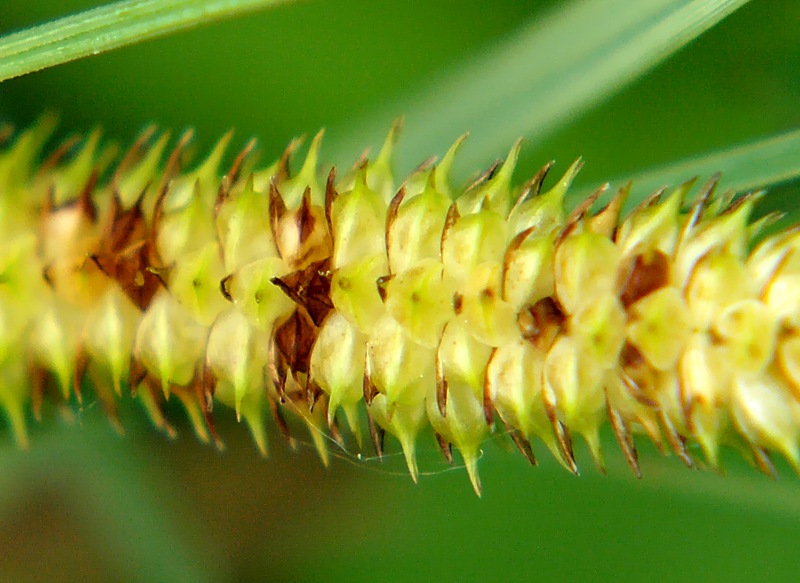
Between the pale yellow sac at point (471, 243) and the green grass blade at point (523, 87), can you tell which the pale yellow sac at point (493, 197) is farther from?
the green grass blade at point (523, 87)

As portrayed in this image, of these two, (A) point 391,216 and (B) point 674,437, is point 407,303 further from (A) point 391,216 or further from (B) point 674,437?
(B) point 674,437

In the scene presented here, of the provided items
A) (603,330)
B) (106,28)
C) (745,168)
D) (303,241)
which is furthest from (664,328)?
(106,28)

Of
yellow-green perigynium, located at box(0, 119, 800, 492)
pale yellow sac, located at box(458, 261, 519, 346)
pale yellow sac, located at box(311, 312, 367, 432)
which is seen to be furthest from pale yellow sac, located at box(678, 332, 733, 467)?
pale yellow sac, located at box(311, 312, 367, 432)

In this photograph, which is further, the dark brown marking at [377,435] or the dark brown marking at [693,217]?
the dark brown marking at [377,435]

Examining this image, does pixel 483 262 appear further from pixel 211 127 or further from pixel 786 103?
pixel 786 103

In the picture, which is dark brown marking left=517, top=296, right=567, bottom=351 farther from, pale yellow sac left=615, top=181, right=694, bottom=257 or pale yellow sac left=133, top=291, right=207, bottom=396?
pale yellow sac left=133, top=291, right=207, bottom=396

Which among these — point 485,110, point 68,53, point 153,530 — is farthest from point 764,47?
point 153,530

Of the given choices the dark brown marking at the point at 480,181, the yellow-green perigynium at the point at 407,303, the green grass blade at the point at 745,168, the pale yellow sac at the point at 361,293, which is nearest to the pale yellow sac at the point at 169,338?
the yellow-green perigynium at the point at 407,303
